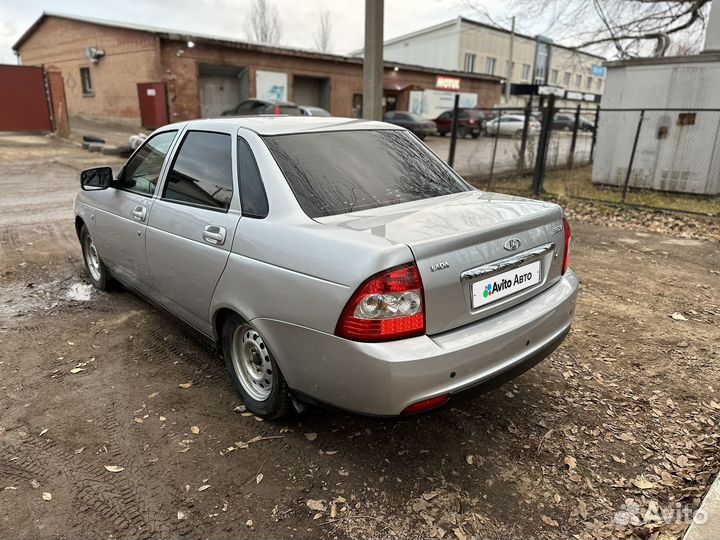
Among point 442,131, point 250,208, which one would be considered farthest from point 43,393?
point 442,131

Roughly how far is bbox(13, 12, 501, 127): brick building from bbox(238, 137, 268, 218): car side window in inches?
817

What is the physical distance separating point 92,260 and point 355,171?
11.0 ft

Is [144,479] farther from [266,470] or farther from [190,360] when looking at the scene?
[190,360]

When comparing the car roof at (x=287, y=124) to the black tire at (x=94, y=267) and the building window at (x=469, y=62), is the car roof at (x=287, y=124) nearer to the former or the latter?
the black tire at (x=94, y=267)

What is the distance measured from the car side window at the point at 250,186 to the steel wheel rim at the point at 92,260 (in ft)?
8.99

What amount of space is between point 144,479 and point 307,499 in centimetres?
82

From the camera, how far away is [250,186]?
287 centimetres

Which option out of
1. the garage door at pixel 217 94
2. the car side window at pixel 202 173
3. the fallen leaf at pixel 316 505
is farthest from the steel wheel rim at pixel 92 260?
the garage door at pixel 217 94

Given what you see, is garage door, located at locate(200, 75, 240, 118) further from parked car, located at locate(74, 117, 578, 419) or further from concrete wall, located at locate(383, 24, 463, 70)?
parked car, located at locate(74, 117, 578, 419)

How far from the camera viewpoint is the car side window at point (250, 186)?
277cm

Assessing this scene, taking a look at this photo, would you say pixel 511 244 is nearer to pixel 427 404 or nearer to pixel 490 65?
pixel 427 404

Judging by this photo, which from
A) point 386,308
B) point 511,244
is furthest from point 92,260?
point 511,244

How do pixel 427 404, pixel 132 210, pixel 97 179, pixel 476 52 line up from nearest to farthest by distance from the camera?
1. pixel 427 404
2. pixel 132 210
3. pixel 97 179
4. pixel 476 52

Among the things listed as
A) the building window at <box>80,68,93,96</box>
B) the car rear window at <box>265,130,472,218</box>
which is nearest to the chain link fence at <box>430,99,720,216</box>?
the car rear window at <box>265,130,472,218</box>
